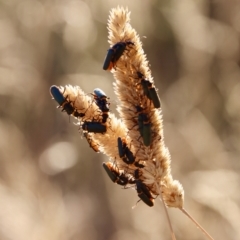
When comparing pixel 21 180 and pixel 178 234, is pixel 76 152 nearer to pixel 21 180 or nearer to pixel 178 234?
pixel 21 180

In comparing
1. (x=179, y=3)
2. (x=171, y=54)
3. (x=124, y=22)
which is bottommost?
(x=124, y=22)

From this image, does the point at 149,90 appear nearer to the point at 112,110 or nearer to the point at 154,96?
the point at 154,96

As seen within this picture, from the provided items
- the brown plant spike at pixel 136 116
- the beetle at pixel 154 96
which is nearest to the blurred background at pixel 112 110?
the brown plant spike at pixel 136 116

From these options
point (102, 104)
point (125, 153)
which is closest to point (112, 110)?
point (102, 104)

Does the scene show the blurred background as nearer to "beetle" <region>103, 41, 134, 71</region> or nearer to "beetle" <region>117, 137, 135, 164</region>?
"beetle" <region>117, 137, 135, 164</region>

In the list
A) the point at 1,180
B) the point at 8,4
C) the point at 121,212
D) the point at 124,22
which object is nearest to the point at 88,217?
the point at 121,212
